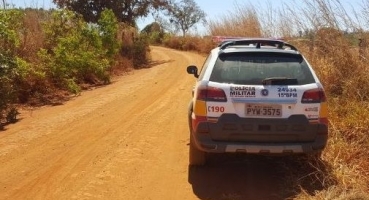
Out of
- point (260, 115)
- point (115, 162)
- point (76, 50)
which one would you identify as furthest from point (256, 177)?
point (76, 50)

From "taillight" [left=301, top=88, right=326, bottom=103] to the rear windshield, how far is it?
0.50 feet

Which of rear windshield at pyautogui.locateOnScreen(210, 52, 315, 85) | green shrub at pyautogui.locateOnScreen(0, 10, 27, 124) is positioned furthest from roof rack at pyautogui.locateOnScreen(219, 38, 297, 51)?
green shrub at pyautogui.locateOnScreen(0, 10, 27, 124)

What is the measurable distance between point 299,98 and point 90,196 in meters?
2.55

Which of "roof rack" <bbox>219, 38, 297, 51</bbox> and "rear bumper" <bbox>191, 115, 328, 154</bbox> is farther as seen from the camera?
"roof rack" <bbox>219, 38, 297, 51</bbox>

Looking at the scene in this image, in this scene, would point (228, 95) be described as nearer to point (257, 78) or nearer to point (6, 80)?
point (257, 78)

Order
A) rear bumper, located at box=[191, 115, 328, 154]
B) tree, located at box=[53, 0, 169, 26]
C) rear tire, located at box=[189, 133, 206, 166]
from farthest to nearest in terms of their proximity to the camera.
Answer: tree, located at box=[53, 0, 169, 26], rear tire, located at box=[189, 133, 206, 166], rear bumper, located at box=[191, 115, 328, 154]

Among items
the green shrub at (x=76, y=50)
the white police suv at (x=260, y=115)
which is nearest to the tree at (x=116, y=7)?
the green shrub at (x=76, y=50)

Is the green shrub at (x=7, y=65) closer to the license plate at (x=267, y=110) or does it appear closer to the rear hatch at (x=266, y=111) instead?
the rear hatch at (x=266, y=111)

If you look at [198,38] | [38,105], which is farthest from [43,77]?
[198,38]

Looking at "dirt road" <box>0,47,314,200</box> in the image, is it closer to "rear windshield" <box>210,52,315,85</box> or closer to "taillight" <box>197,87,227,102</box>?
"taillight" <box>197,87,227,102</box>

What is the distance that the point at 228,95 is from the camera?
480 cm

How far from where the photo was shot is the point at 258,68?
5062 mm

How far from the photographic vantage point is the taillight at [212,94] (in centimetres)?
480

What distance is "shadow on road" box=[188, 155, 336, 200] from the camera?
486cm
